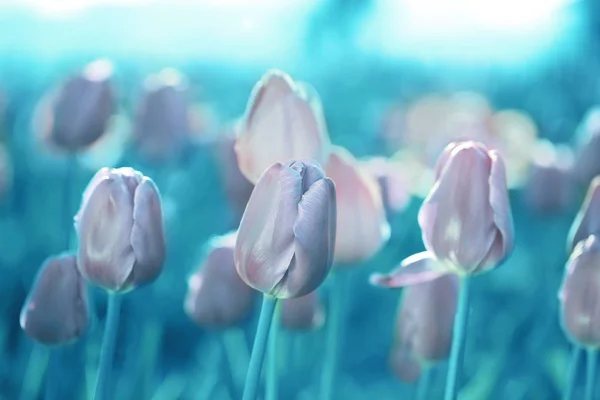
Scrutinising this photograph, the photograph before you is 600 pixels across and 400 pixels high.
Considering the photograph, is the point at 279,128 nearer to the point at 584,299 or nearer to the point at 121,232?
the point at 121,232

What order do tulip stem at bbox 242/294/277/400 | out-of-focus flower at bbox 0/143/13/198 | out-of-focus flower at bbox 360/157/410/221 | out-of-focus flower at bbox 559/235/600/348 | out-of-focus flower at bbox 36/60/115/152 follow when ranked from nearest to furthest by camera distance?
tulip stem at bbox 242/294/277/400, out-of-focus flower at bbox 559/235/600/348, out-of-focus flower at bbox 360/157/410/221, out-of-focus flower at bbox 36/60/115/152, out-of-focus flower at bbox 0/143/13/198

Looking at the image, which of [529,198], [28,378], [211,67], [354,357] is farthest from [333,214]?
[211,67]

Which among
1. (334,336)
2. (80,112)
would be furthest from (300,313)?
(80,112)

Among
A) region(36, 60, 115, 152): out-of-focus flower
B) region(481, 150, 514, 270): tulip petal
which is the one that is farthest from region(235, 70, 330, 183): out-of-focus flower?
region(36, 60, 115, 152): out-of-focus flower

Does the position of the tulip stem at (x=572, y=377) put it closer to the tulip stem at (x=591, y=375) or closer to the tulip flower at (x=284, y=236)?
the tulip stem at (x=591, y=375)

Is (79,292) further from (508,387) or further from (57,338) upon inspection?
(508,387)

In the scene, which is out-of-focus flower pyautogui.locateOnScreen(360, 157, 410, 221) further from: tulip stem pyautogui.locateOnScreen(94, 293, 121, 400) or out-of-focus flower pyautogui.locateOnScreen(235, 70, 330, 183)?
tulip stem pyautogui.locateOnScreen(94, 293, 121, 400)
